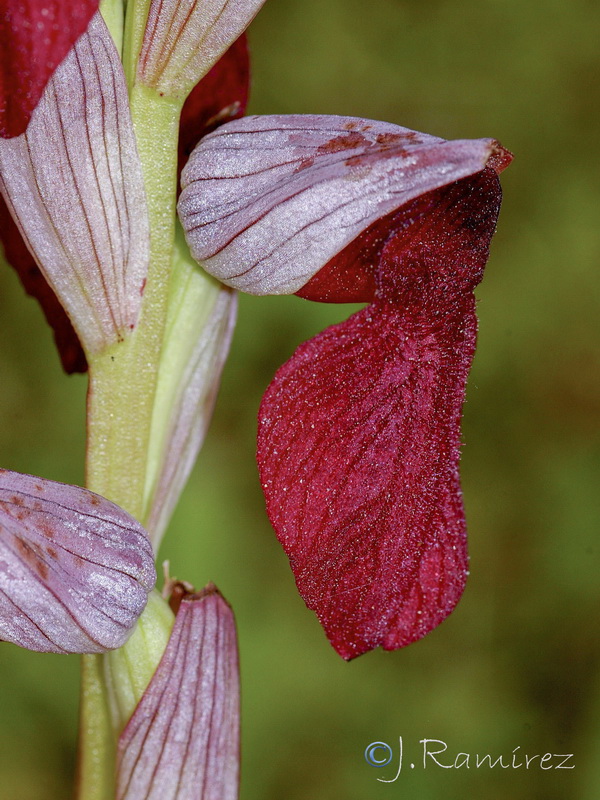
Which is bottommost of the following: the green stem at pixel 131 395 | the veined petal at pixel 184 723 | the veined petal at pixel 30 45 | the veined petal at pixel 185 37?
the veined petal at pixel 184 723

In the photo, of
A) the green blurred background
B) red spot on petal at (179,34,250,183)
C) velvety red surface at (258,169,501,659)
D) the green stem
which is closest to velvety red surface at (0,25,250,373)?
red spot on petal at (179,34,250,183)

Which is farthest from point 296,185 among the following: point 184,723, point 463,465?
point 463,465

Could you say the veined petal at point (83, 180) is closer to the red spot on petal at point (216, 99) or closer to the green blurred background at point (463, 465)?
the red spot on petal at point (216, 99)

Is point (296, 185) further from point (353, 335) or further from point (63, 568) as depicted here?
point (63, 568)

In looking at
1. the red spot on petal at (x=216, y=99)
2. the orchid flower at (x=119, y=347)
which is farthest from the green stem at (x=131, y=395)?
the red spot on petal at (x=216, y=99)

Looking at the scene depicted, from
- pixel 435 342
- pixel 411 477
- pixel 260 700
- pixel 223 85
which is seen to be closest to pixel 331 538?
pixel 411 477

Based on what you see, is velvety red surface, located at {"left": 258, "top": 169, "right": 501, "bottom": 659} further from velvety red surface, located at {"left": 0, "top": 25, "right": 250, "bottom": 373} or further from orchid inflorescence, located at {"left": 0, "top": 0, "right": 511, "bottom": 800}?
velvety red surface, located at {"left": 0, "top": 25, "right": 250, "bottom": 373}

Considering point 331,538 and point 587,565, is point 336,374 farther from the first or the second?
point 587,565
